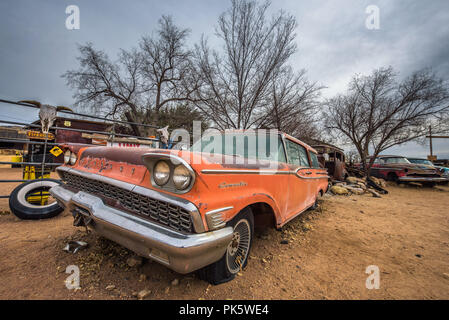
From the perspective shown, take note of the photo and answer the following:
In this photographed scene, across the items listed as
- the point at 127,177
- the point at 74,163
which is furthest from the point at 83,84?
the point at 127,177

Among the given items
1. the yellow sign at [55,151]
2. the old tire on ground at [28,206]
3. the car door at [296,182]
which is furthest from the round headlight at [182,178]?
the yellow sign at [55,151]

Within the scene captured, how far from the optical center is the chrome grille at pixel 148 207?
4.22ft

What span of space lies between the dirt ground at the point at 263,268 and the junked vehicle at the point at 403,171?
8886mm

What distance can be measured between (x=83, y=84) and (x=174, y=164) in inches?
675

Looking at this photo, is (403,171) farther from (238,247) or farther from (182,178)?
(182,178)

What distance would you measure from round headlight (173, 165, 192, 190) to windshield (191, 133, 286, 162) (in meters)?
1.16

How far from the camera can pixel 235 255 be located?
1854mm

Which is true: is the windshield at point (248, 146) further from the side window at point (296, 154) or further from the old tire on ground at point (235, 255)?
the old tire on ground at point (235, 255)

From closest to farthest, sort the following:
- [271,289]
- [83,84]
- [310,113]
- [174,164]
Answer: [174,164] < [271,289] < [310,113] < [83,84]

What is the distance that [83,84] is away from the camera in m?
14.1

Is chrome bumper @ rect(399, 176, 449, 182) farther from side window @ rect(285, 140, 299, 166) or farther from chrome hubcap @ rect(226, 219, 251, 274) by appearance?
chrome hubcap @ rect(226, 219, 251, 274)

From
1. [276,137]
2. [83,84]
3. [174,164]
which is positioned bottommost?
[174,164]

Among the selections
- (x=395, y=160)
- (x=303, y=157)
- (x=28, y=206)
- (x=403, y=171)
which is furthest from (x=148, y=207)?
(x=395, y=160)
